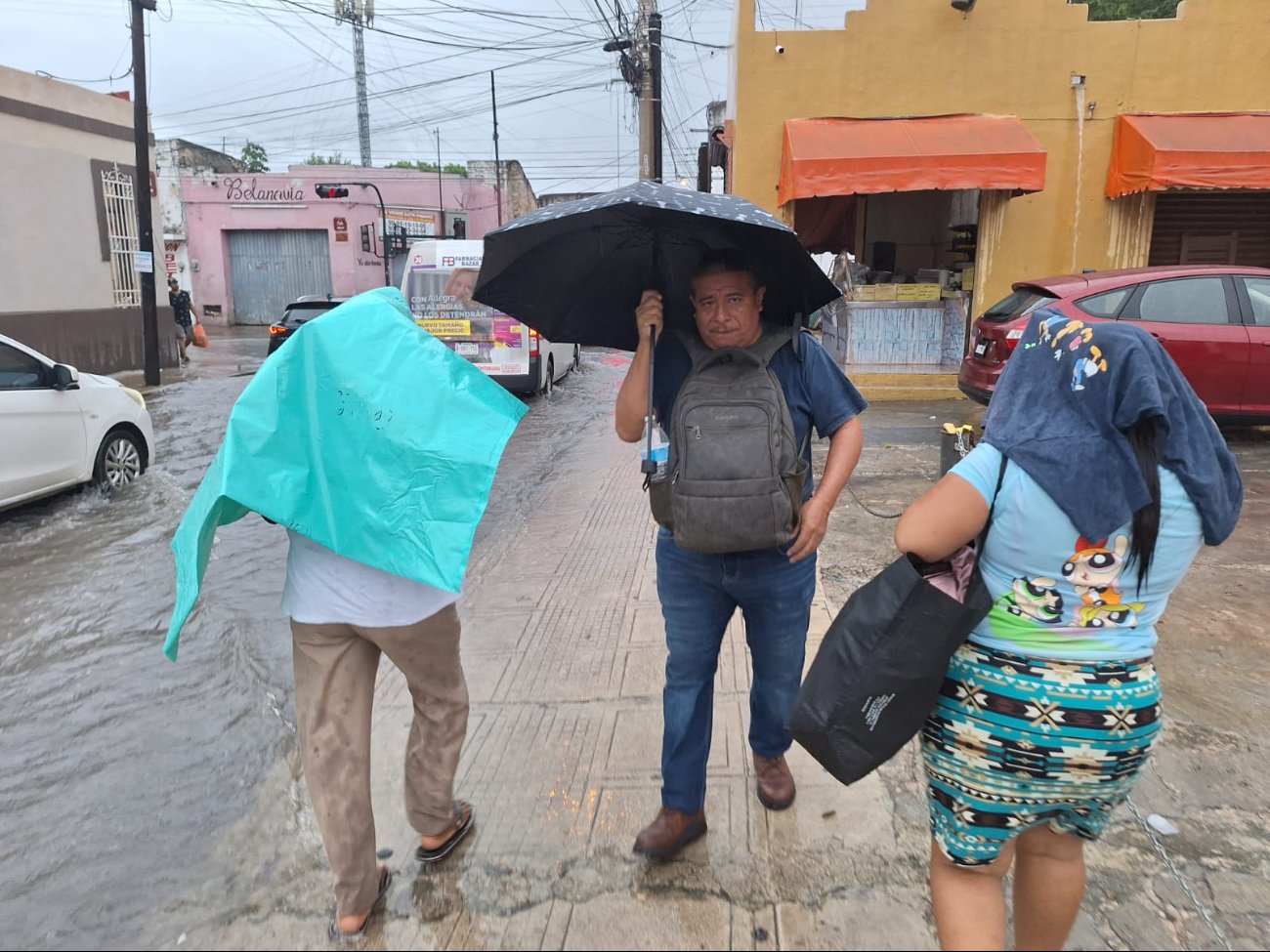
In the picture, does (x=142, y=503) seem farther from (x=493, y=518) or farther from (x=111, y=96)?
(x=111, y=96)

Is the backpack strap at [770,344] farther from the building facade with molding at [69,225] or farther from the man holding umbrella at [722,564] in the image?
the building facade with molding at [69,225]

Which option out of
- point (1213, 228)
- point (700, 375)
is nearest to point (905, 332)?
point (1213, 228)

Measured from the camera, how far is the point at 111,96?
16312mm

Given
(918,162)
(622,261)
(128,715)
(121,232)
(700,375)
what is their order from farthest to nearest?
(121,232)
(918,162)
(128,715)
(622,261)
(700,375)

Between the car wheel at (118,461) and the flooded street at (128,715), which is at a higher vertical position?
the car wheel at (118,461)

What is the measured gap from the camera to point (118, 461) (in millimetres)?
7785

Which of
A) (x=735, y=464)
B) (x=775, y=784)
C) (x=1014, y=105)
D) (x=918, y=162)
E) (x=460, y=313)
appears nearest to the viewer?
(x=735, y=464)

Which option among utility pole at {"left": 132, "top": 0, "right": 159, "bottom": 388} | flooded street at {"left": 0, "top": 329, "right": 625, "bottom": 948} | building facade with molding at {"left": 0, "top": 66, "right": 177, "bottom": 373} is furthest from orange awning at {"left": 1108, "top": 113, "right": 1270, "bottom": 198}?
building facade with molding at {"left": 0, "top": 66, "right": 177, "bottom": 373}

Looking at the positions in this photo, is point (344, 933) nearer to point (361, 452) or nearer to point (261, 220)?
point (361, 452)

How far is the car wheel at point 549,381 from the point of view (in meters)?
13.5

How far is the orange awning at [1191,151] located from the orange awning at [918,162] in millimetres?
1273

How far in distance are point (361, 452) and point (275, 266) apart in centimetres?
3390

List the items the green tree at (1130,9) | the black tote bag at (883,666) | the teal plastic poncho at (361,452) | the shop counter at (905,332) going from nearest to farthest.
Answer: the black tote bag at (883,666) < the teal plastic poncho at (361,452) < the shop counter at (905,332) < the green tree at (1130,9)

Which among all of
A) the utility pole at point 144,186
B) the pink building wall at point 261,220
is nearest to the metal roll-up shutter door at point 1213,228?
the utility pole at point 144,186
